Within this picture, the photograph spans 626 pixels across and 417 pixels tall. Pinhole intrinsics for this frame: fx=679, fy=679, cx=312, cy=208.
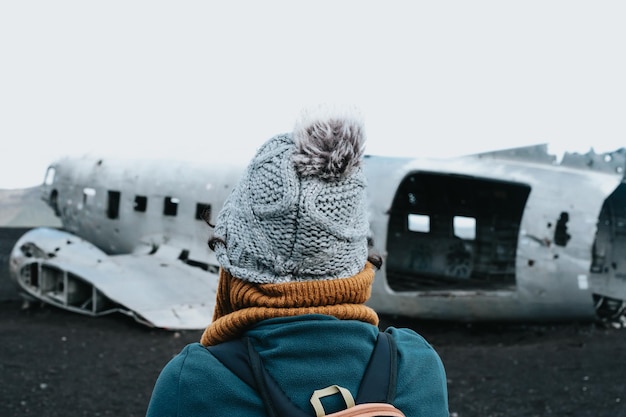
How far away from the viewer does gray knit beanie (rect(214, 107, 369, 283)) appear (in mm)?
1576

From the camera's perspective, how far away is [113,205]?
525 inches

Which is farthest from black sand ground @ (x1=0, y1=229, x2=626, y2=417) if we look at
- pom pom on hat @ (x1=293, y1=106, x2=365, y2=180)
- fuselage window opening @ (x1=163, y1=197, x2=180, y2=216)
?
pom pom on hat @ (x1=293, y1=106, x2=365, y2=180)

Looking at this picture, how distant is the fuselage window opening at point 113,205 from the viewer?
521 inches

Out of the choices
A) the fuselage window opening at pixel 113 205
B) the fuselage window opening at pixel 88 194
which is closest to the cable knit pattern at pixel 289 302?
the fuselage window opening at pixel 113 205

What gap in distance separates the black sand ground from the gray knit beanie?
5.30 m

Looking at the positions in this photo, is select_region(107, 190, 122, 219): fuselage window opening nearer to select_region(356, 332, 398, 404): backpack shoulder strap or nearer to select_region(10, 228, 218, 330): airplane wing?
select_region(10, 228, 218, 330): airplane wing

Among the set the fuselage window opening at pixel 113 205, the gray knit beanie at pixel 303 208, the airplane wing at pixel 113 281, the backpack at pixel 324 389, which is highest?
the gray knit beanie at pixel 303 208

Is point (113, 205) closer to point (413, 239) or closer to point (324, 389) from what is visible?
point (413, 239)

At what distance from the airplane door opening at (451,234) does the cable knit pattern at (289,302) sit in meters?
9.81

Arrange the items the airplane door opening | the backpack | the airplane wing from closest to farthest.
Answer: the backpack < the airplane wing < the airplane door opening

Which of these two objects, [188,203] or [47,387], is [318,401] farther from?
[188,203]

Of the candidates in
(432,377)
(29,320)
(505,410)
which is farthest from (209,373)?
(29,320)

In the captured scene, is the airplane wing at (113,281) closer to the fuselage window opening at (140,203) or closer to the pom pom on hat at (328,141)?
the fuselage window opening at (140,203)

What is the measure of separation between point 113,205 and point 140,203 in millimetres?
884
